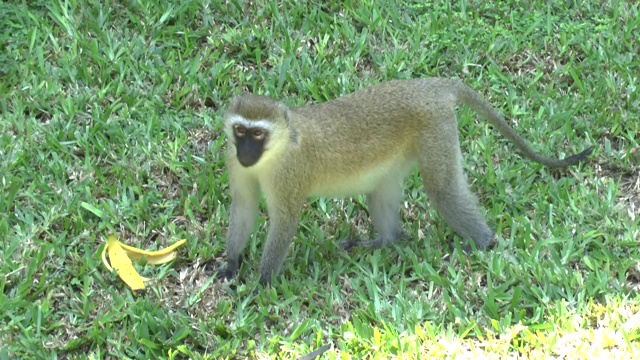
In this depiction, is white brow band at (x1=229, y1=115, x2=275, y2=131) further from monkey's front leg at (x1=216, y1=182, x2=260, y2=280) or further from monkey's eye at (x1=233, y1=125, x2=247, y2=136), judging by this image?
monkey's front leg at (x1=216, y1=182, x2=260, y2=280)

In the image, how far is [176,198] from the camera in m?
6.38

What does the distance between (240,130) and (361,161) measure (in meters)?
0.90

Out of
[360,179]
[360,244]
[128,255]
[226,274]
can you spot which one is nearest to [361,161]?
[360,179]

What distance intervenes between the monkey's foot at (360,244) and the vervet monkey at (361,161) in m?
0.32

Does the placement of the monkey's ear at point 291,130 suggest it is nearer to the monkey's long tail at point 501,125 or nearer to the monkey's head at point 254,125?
the monkey's head at point 254,125

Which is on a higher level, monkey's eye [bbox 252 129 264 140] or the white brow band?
the white brow band

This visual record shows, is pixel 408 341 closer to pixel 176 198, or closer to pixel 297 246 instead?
pixel 297 246

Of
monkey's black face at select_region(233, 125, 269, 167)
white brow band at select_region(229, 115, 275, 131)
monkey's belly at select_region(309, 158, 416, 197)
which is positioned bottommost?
monkey's belly at select_region(309, 158, 416, 197)

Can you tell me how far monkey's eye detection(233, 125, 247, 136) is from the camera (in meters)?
5.19

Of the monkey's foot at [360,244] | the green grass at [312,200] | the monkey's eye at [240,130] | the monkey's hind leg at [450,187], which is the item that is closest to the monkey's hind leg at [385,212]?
the monkey's foot at [360,244]

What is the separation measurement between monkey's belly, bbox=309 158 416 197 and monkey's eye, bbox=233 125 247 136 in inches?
26.0

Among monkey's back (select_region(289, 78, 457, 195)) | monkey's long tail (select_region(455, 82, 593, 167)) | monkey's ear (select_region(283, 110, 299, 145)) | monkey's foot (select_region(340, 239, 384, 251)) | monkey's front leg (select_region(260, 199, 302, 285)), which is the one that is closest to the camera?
monkey's ear (select_region(283, 110, 299, 145))

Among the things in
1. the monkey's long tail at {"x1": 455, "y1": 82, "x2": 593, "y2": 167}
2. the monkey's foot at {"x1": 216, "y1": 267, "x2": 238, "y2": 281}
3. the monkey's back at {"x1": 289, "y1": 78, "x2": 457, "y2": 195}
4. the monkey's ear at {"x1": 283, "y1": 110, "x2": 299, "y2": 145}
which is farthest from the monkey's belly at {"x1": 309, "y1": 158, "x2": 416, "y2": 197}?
the monkey's foot at {"x1": 216, "y1": 267, "x2": 238, "y2": 281}

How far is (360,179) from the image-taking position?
19.1 feet
